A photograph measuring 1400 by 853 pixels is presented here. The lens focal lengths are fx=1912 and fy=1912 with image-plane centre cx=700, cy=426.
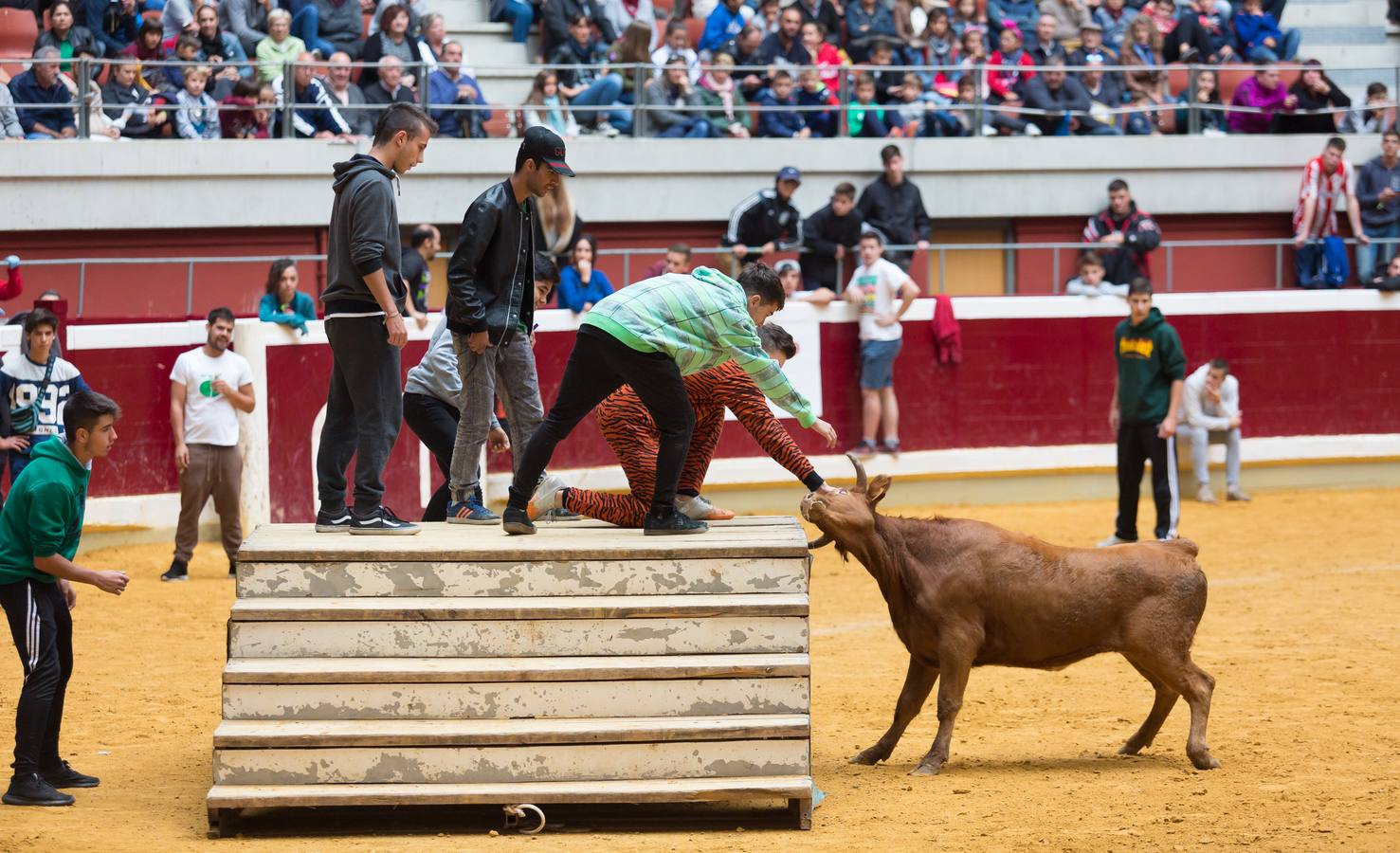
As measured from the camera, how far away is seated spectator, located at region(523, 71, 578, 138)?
1797cm

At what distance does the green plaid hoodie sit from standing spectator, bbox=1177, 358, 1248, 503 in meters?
10.3

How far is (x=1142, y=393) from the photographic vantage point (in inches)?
555

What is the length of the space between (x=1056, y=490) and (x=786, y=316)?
3.09 meters

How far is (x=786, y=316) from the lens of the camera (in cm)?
1650

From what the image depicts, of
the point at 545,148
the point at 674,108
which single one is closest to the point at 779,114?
the point at 674,108

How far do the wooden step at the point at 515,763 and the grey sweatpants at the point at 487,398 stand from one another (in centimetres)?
158

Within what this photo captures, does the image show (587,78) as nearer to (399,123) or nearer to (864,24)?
(864,24)

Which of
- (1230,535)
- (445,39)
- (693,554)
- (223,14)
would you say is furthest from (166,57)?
(693,554)

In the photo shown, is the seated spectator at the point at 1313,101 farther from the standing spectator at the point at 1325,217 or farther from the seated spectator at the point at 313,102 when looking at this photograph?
the seated spectator at the point at 313,102

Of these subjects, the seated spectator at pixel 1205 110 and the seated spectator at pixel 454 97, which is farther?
the seated spectator at pixel 1205 110

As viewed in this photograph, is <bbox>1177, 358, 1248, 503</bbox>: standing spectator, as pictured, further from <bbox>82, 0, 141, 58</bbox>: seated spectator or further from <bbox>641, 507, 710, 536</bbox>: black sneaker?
<bbox>641, 507, 710, 536</bbox>: black sneaker

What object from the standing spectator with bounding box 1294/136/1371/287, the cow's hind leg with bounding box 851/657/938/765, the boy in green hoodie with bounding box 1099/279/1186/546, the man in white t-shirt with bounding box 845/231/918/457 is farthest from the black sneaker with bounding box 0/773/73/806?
A: the standing spectator with bounding box 1294/136/1371/287

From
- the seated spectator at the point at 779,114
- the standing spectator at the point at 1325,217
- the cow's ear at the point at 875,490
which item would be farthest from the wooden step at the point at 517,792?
the standing spectator at the point at 1325,217

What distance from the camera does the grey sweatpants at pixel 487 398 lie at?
820 centimetres
